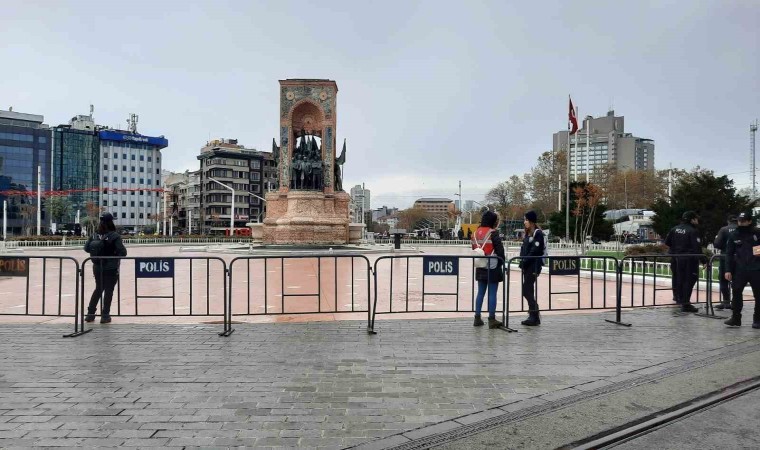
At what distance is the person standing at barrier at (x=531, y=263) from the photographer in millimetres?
8898

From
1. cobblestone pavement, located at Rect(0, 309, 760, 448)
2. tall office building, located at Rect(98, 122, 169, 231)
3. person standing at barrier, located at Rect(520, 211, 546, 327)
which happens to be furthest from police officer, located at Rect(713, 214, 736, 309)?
tall office building, located at Rect(98, 122, 169, 231)

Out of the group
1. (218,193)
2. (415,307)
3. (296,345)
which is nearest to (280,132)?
(415,307)

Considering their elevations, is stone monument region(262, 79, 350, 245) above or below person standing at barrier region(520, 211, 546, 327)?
above

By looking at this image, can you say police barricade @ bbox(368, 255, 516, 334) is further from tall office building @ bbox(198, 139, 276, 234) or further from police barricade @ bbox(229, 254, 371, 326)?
tall office building @ bbox(198, 139, 276, 234)

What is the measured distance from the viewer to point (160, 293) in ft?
40.5

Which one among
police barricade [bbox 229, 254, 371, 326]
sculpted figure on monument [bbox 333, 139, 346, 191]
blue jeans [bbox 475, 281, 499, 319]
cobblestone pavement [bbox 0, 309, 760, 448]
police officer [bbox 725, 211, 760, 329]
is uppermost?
sculpted figure on monument [bbox 333, 139, 346, 191]

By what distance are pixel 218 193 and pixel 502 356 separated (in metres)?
101

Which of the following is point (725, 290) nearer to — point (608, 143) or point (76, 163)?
point (608, 143)

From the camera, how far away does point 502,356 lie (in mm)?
6793

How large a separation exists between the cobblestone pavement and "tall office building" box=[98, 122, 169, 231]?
11242 centimetres

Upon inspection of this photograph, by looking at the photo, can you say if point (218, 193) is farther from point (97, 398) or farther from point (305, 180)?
point (97, 398)

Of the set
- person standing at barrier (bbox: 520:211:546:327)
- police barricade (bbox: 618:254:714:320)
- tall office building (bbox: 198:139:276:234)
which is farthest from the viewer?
tall office building (bbox: 198:139:276:234)

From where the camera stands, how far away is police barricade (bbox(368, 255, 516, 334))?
892 centimetres

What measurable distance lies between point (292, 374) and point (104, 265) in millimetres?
4634
